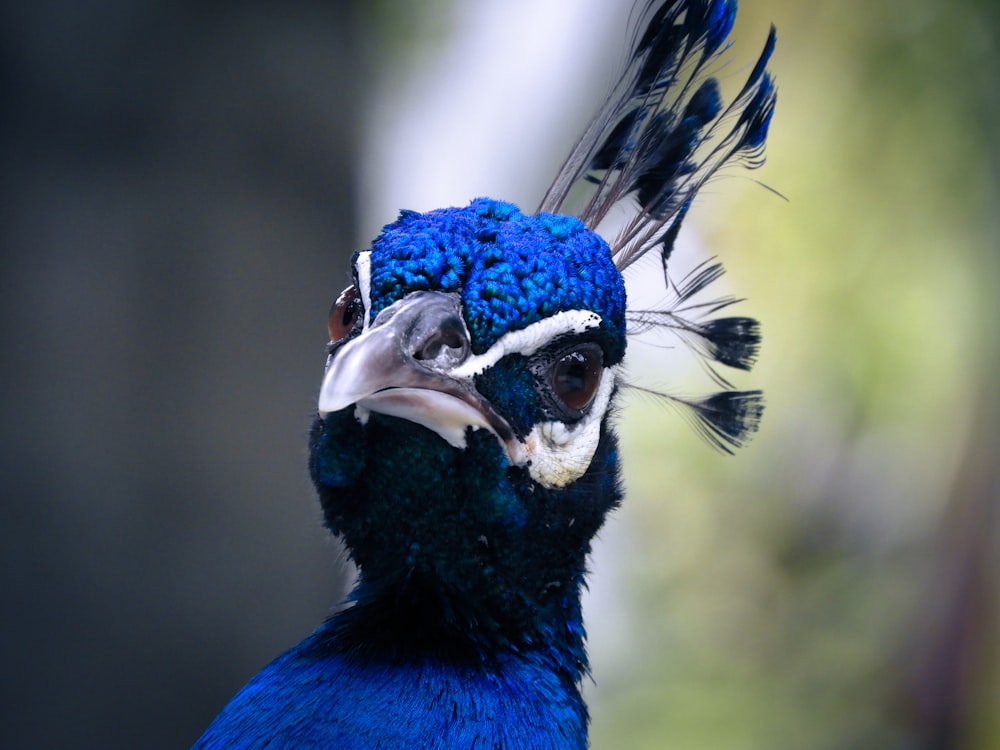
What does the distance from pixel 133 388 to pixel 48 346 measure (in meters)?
0.19

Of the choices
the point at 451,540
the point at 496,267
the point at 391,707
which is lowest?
the point at 391,707

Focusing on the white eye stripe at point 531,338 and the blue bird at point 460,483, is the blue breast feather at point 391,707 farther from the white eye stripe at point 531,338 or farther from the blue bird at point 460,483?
the white eye stripe at point 531,338

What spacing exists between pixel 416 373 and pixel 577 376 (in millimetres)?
206

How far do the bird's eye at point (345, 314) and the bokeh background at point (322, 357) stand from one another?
0.61m

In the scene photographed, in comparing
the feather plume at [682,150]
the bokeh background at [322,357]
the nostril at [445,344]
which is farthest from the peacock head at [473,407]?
the bokeh background at [322,357]

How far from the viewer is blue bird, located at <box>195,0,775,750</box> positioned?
2.36 ft

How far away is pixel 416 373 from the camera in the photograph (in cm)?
67

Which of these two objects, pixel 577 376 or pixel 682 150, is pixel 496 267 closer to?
pixel 577 376

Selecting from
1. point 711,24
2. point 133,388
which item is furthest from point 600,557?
point 711,24

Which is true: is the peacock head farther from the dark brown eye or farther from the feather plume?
the feather plume

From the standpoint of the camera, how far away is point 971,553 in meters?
2.54

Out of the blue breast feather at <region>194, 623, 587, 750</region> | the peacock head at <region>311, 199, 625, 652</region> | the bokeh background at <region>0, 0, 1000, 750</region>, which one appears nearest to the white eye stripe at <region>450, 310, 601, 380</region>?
the peacock head at <region>311, 199, 625, 652</region>

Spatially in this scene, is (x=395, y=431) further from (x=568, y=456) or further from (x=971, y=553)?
(x=971, y=553)

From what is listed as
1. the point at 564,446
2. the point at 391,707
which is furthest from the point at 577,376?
the point at 391,707
